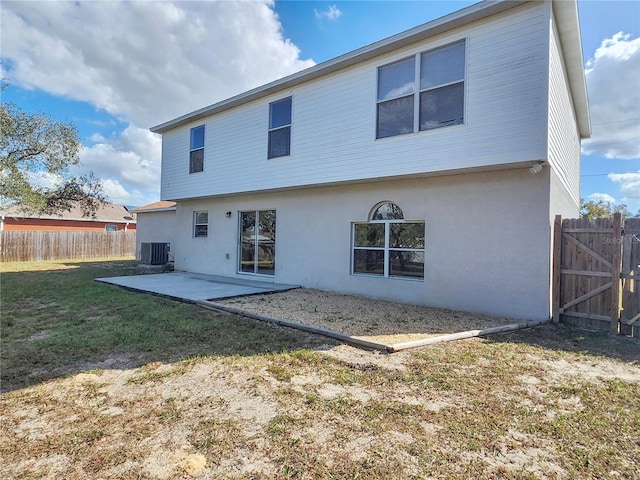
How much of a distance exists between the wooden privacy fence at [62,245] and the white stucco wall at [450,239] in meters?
15.9

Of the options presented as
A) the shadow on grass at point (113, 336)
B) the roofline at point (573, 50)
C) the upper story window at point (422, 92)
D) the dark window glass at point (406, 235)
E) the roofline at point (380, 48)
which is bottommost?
the shadow on grass at point (113, 336)

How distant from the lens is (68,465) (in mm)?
2240

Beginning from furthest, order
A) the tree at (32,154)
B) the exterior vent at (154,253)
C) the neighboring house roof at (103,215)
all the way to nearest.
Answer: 1. the neighboring house roof at (103,215)
2. the exterior vent at (154,253)
3. the tree at (32,154)

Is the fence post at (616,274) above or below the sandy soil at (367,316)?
above

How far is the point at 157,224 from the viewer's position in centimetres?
1831

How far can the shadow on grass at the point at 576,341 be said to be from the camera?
4.69 m

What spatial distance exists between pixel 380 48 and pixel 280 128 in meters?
3.56

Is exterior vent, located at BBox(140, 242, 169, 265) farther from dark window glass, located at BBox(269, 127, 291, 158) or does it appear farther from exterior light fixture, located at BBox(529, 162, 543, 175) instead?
exterior light fixture, located at BBox(529, 162, 543, 175)

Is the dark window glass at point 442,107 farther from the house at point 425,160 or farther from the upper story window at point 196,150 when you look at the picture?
the upper story window at point 196,150

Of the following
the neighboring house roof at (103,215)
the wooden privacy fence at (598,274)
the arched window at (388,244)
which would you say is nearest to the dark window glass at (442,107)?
the arched window at (388,244)

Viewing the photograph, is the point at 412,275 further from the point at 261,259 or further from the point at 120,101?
the point at 120,101

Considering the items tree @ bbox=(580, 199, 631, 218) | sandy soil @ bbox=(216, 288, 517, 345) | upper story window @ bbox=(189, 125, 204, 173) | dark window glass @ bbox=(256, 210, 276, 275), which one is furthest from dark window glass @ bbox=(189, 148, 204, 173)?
tree @ bbox=(580, 199, 631, 218)

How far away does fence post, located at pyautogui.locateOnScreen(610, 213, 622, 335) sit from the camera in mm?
5523

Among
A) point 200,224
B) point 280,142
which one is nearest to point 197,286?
point 200,224
